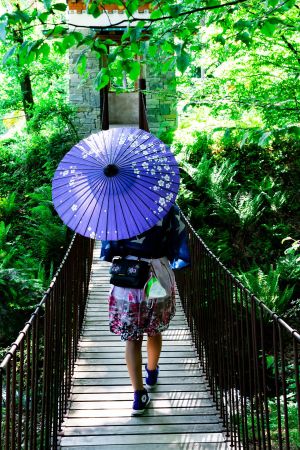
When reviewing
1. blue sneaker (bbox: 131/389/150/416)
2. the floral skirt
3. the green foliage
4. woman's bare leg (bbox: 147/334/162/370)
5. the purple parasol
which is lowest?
the green foliage

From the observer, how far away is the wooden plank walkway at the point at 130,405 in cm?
334

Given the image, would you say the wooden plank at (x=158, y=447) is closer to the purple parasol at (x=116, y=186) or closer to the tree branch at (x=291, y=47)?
the purple parasol at (x=116, y=186)

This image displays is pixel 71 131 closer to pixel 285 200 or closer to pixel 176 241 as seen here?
pixel 285 200

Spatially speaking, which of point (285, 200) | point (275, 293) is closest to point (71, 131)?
point (285, 200)

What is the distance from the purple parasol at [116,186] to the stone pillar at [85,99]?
37.1ft

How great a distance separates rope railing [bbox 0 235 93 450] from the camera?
223 centimetres

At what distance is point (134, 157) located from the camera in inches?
126

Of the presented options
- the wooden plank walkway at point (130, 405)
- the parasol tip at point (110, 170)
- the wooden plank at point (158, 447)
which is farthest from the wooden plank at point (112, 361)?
the parasol tip at point (110, 170)

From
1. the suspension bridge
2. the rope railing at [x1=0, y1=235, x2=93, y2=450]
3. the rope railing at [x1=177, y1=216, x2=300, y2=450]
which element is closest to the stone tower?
the rope railing at [x1=177, y1=216, x2=300, y2=450]

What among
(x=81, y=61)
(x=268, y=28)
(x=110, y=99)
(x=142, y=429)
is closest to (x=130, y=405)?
(x=142, y=429)

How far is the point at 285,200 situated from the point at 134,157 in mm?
7053

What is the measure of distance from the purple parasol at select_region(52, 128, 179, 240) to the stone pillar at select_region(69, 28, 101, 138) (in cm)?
1130

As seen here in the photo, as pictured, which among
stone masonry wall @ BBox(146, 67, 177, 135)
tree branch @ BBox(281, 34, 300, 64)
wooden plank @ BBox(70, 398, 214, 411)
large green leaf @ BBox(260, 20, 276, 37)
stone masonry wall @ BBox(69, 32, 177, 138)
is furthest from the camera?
stone masonry wall @ BBox(146, 67, 177, 135)

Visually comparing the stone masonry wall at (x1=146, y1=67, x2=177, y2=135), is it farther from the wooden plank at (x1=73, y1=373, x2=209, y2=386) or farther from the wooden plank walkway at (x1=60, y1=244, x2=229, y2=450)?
the wooden plank at (x1=73, y1=373, x2=209, y2=386)
